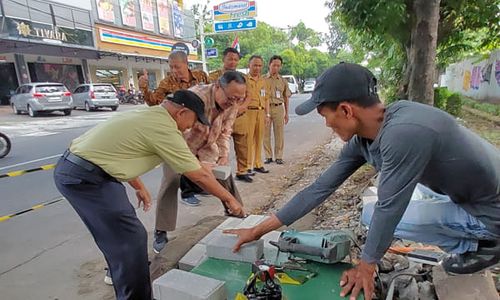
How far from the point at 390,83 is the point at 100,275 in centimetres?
735

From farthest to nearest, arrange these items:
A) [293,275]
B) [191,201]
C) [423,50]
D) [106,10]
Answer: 1. [106,10]
2. [423,50]
3. [191,201]
4. [293,275]

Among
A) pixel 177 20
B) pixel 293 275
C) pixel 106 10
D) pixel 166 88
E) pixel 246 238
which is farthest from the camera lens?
pixel 177 20

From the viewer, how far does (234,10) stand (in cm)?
1770

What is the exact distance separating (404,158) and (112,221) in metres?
→ 1.55

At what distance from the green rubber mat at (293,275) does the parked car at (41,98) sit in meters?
15.0

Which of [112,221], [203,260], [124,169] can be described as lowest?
[203,260]

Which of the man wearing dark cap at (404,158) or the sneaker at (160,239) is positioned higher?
the man wearing dark cap at (404,158)

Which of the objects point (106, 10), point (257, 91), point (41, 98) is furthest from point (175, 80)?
point (106, 10)

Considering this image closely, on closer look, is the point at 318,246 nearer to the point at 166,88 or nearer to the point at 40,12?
the point at 166,88

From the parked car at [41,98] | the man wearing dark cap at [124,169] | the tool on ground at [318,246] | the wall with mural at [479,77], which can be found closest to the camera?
the tool on ground at [318,246]

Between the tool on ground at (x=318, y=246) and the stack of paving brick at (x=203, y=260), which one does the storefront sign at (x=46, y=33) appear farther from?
the tool on ground at (x=318, y=246)

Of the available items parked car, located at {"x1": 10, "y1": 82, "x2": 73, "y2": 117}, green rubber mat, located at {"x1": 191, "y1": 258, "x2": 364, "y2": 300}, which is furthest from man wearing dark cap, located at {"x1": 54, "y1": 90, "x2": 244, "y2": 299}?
parked car, located at {"x1": 10, "y1": 82, "x2": 73, "y2": 117}

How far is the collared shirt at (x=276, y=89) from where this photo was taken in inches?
237

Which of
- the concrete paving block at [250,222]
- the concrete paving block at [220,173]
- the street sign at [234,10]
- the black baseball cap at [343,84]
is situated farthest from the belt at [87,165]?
the street sign at [234,10]
